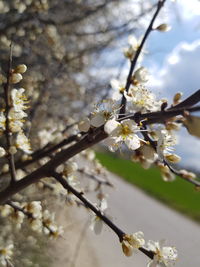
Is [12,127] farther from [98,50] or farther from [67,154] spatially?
[98,50]

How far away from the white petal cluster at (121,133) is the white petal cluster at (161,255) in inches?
11.8

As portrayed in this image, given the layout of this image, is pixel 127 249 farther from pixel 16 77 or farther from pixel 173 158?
pixel 16 77

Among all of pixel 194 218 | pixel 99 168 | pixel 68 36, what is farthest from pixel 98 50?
pixel 194 218

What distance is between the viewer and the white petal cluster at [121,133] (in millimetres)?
748

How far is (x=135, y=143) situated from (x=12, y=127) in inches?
12.7

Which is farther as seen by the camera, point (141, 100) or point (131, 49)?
point (131, 49)

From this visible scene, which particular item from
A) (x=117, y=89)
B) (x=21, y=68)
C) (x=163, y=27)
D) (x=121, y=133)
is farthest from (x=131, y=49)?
(x=121, y=133)

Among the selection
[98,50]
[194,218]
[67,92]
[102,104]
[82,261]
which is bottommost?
[194,218]

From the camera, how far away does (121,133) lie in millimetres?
764

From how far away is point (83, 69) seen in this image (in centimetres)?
367

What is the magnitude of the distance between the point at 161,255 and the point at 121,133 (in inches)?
14.1

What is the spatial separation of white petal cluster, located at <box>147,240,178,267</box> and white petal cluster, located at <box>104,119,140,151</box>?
300mm

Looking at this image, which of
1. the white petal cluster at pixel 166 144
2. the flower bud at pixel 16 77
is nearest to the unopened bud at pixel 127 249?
the white petal cluster at pixel 166 144

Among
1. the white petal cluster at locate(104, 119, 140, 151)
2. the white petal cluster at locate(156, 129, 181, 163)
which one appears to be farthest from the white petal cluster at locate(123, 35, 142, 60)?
the white petal cluster at locate(104, 119, 140, 151)
